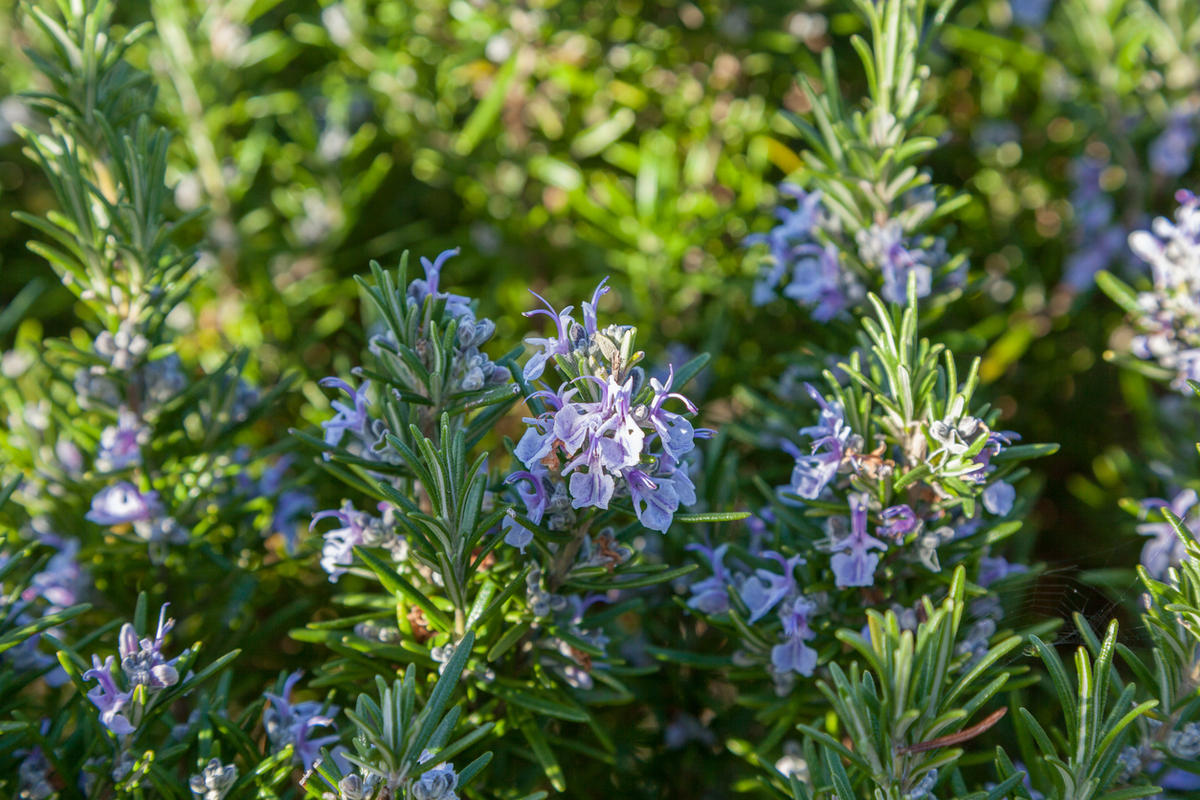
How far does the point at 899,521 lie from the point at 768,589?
0.17 metres

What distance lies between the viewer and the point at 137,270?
1166 millimetres

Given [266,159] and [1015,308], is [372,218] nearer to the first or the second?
[266,159]

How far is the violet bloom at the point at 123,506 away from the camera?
3.82 feet

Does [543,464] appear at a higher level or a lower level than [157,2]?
lower

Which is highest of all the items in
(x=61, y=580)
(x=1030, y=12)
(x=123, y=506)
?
(x=1030, y=12)

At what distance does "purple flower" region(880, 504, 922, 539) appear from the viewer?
988 millimetres

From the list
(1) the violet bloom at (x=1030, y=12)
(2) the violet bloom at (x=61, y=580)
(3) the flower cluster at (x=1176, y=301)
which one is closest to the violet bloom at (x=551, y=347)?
(2) the violet bloom at (x=61, y=580)

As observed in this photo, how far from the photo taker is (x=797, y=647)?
1.01 meters

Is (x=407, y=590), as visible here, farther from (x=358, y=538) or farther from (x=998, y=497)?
(x=998, y=497)

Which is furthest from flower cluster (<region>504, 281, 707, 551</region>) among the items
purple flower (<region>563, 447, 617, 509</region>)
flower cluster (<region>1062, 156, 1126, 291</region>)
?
flower cluster (<region>1062, 156, 1126, 291</region>)

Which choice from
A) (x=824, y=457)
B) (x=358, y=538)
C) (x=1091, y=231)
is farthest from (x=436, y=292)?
(x=1091, y=231)

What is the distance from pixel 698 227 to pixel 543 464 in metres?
0.99

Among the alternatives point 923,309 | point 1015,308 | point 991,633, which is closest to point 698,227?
point 923,309

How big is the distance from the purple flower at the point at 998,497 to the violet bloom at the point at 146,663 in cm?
89
